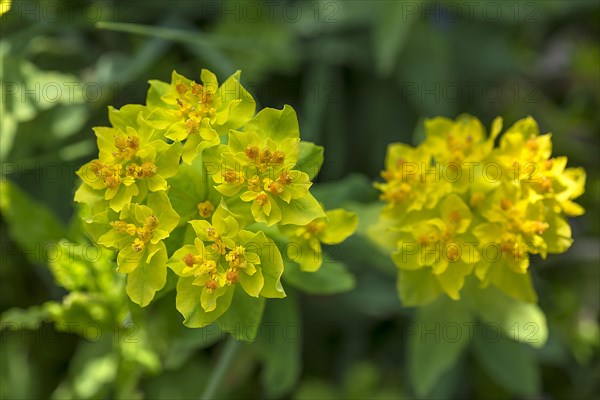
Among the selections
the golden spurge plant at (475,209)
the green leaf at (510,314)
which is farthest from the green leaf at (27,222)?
the green leaf at (510,314)

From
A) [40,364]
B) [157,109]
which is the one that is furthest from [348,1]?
[40,364]

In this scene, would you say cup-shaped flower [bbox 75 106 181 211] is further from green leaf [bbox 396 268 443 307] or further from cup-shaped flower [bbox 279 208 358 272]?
green leaf [bbox 396 268 443 307]

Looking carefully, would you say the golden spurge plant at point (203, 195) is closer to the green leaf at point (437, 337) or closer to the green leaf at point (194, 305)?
the green leaf at point (194, 305)

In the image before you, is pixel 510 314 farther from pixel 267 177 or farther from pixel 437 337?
pixel 267 177

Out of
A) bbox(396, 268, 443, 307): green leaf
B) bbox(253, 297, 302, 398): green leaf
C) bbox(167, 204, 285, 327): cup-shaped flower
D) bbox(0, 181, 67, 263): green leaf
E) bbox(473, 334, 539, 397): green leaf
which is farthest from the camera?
bbox(473, 334, 539, 397): green leaf

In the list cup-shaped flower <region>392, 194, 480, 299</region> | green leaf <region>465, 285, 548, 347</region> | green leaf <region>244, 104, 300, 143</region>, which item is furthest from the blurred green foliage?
green leaf <region>244, 104, 300, 143</region>

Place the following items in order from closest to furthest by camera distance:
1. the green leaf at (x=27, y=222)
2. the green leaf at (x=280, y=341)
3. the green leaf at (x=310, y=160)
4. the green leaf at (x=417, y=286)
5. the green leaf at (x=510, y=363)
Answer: the green leaf at (x=310, y=160), the green leaf at (x=417, y=286), the green leaf at (x=280, y=341), the green leaf at (x=27, y=222), the green leaf at (x=510, y=363)
